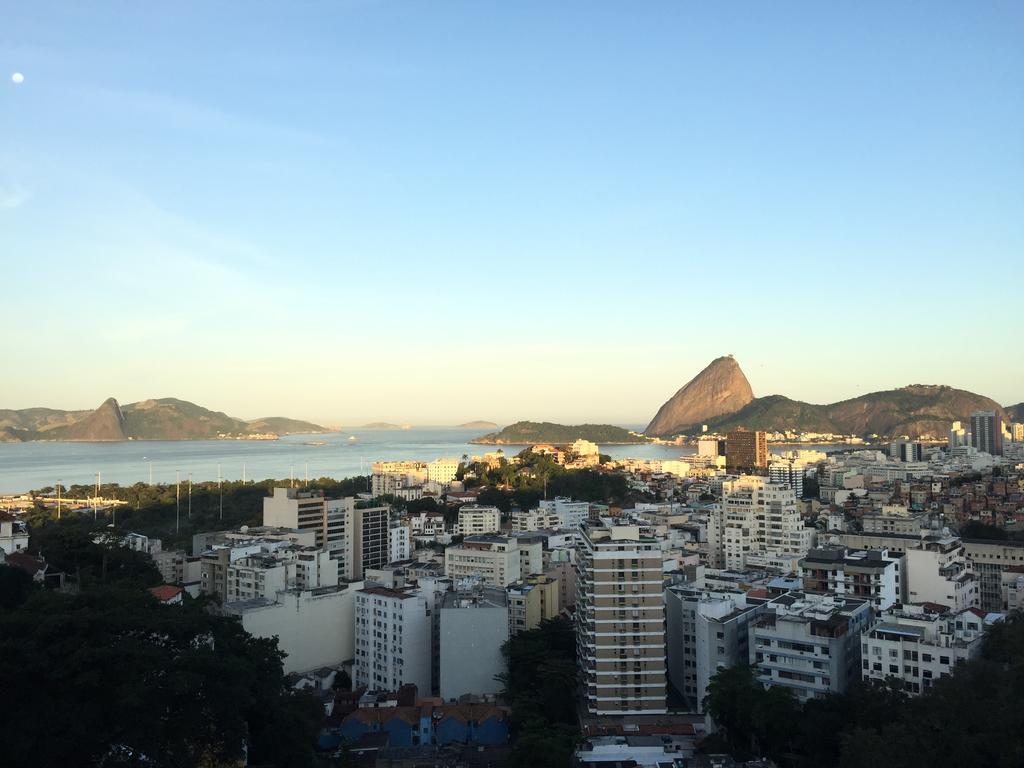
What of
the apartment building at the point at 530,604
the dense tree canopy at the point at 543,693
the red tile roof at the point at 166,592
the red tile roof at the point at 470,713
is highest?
the red tile roof at the point at 166,592

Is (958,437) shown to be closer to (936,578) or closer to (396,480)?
(396,480)

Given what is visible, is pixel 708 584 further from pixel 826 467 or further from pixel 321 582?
pixel 826 467

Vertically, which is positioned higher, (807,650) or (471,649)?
(807,650)

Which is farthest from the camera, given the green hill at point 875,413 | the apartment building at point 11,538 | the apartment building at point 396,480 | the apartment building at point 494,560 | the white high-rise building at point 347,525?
the green hill at point 875,413

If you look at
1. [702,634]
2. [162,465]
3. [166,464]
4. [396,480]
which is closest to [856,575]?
[702,634]

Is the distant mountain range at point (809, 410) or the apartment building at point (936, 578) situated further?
the distant mountain range at point (809, 410)

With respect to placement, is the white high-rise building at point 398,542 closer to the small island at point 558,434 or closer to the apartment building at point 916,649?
the apartment building at point 916,649

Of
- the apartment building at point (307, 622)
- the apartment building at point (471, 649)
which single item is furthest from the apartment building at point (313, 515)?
the apartment building at point (471, 649)
